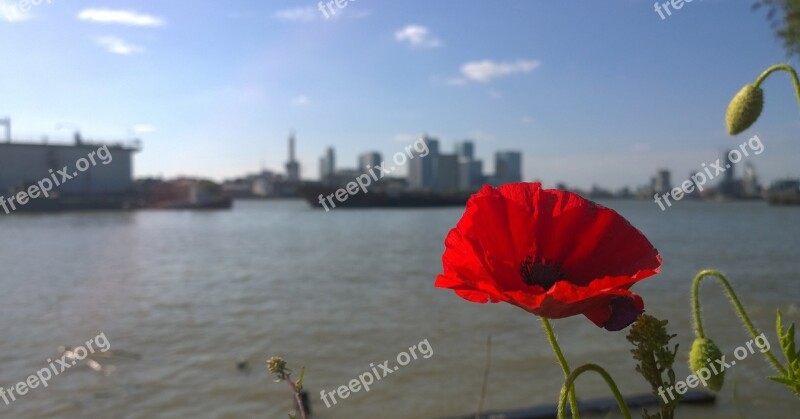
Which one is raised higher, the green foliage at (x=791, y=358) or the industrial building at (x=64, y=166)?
the industrial building at (x=64, y=166)

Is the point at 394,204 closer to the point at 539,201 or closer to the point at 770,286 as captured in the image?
the point at 770,286

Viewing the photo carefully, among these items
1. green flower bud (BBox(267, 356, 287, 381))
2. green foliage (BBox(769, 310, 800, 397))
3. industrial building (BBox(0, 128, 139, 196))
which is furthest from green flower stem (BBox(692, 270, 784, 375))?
industrial building (BBox(0, 128, 139, 196))

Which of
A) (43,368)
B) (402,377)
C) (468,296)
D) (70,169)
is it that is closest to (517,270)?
(468,296)

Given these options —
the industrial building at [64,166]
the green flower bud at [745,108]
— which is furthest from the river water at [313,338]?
the industrial building at [64,166]

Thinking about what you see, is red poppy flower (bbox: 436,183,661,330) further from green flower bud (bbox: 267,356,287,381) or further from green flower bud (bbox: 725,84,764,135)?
green flower bud (bbox: 725,84,764,135)

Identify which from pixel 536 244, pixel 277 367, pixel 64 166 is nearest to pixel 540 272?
pixel 536 244

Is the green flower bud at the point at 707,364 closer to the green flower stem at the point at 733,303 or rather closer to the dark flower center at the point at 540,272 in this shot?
the green flower stem at the point at 733,303
